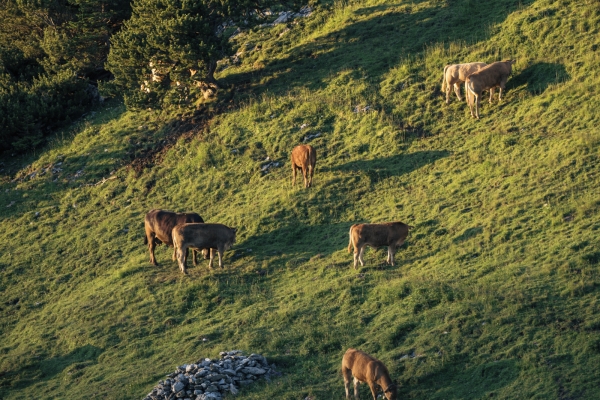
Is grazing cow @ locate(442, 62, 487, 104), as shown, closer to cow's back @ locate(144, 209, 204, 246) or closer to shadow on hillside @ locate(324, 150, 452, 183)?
shadow on hillside @ locate(324, 150, 452, 183)

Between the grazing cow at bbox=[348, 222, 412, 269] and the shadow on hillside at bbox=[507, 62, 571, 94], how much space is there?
35.2ft

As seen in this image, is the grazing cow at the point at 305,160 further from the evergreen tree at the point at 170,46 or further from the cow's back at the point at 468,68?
the evergreen tree at the point at 170,46

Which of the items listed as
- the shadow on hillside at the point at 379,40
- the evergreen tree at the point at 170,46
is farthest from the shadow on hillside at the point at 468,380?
the evergreen tree at the point at 170,46

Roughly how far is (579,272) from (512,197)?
5667mm

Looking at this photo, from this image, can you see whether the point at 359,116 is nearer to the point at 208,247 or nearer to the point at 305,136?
the point at 305,136

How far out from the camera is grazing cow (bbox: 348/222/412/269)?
1141 inches

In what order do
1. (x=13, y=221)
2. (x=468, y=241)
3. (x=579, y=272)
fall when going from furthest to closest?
(x=13, y=221), (x=468, y=241), (x=579, y=272)

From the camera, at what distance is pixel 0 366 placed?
95.8 feet

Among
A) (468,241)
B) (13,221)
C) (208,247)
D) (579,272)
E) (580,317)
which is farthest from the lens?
(13,221)

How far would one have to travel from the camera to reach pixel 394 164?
3491 centimetres

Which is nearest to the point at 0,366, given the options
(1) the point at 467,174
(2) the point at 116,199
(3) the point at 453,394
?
(2) the point at 116,199

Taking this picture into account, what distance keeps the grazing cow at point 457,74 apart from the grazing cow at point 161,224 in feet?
39.5

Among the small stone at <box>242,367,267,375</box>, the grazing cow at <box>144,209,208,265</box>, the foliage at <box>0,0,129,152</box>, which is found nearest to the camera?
the small stone at <box>242,367,267,375</box>

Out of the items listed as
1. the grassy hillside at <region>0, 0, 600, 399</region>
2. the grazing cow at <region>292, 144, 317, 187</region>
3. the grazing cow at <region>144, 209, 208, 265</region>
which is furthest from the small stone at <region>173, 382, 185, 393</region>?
the grazing cow at <region>292, 144, 317, 187</region>
